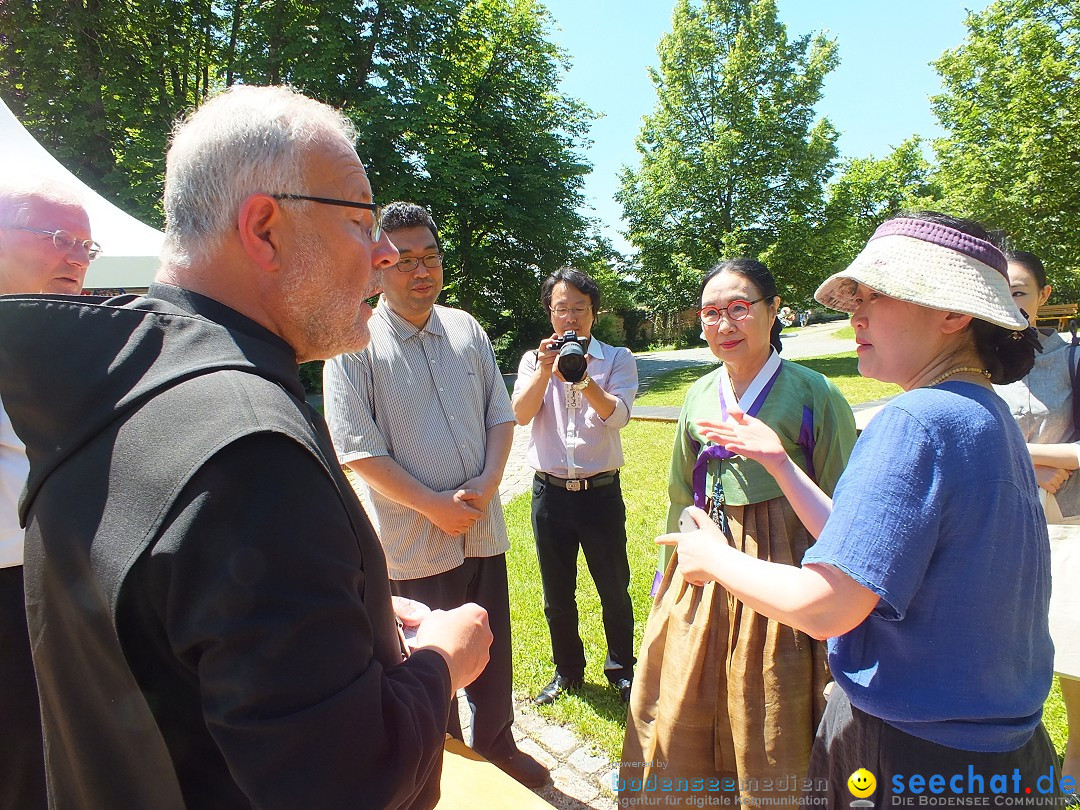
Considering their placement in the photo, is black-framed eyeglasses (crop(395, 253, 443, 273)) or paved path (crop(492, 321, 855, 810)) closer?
black-framed eyeglasses (crop(395, 253, 443, 273))

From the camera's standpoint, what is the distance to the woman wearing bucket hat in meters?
1.34

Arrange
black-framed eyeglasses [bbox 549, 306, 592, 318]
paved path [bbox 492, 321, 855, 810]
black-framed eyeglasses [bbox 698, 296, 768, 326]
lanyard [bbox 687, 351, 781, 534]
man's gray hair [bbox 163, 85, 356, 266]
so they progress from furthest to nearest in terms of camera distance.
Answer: black-framed eyeglasses [bbox 549, 306, 592, 318] < paved path [bbox 492, 321, 855, 810] < black-framed eyeglasses [bbox 698, 296, 768, 326] < lanyard [bbox 687, 351, 781, 534] < man's gray hair [bbox 163, 85, 356, 266]

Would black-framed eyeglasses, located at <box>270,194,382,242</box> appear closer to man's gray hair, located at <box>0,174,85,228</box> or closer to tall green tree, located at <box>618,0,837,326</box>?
man's gray hair, located at <box>0,174,85,228</box>

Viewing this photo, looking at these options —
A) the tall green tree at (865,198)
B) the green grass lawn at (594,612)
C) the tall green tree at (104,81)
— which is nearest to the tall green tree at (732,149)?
the tall green tree at (865,198)

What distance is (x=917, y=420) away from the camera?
4.44 feet

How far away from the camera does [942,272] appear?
1.47 meters

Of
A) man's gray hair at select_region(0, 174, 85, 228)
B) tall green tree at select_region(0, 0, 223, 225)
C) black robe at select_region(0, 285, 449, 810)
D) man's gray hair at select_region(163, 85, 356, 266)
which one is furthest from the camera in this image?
tall green tree at select_region(0, 0, 223, 225)

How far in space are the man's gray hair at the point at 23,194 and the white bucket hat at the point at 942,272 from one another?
2641mm

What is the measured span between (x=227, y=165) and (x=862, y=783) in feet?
6.58

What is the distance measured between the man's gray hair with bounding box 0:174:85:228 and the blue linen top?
2712mm

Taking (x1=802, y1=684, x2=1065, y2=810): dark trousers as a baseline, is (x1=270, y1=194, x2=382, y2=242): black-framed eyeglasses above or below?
above

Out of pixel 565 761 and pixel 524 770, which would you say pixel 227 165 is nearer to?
pixel 524 770

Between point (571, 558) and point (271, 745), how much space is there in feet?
9.68

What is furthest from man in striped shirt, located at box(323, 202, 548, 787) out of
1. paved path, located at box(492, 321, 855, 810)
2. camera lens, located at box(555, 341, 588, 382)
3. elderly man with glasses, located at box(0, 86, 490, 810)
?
elderly man with glasses, located at box(0, 86, 490, 810)
